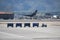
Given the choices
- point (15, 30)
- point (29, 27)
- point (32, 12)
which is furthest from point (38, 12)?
point (15, 30)

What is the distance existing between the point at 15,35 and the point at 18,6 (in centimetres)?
52

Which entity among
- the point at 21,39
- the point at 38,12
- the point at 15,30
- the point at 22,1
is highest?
the point at 22,1

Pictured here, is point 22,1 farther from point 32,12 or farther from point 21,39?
point 21,39

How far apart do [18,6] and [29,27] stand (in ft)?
1.39

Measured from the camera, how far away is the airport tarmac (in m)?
2.18

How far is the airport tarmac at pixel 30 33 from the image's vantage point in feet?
7.16

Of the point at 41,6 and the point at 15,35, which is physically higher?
the point at 41,6

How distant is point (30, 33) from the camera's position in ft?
7.28

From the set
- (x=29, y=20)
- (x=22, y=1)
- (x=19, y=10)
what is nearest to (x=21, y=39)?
(x=29, y=20)

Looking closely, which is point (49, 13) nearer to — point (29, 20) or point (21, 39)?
point (29, 20)

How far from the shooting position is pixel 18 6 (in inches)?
87.2

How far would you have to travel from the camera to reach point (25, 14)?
86.3 inches

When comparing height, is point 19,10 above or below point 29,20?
above

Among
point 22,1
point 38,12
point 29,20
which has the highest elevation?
point 22,1
